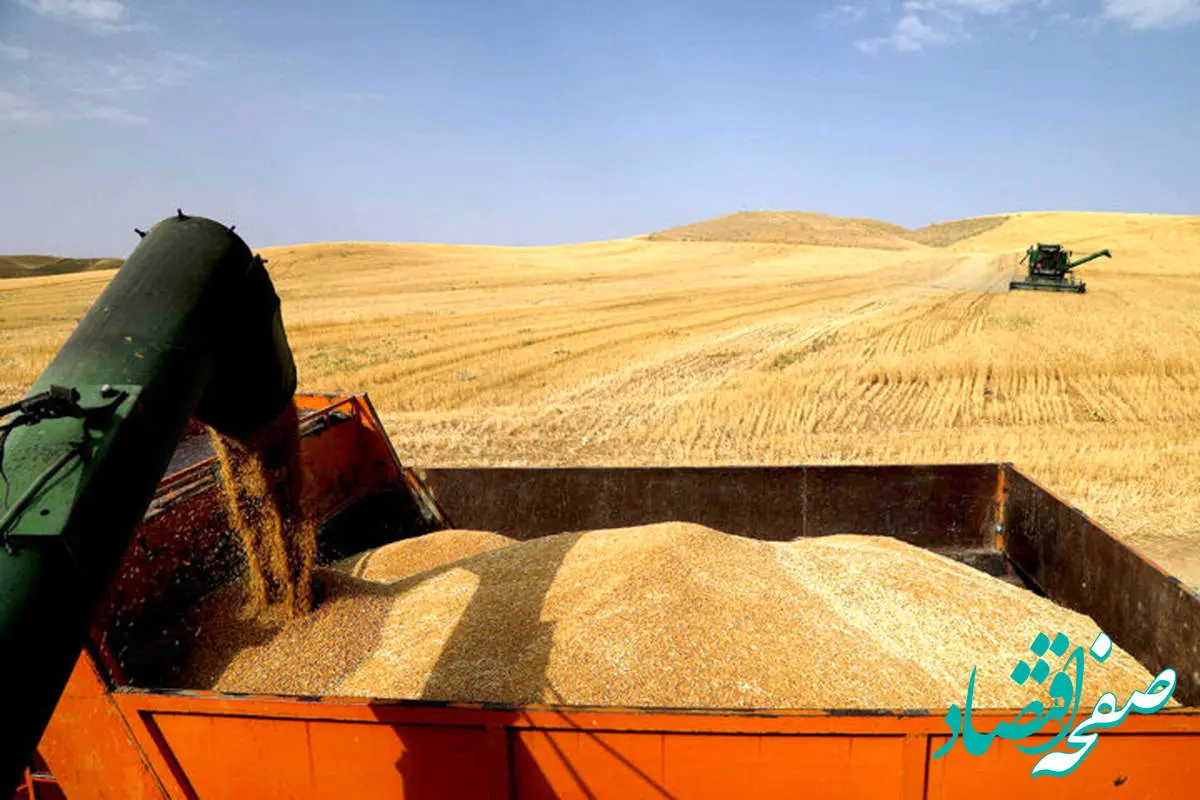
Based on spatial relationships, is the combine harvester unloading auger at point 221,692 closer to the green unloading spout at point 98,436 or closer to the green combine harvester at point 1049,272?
the green unloading spout at point 98,436

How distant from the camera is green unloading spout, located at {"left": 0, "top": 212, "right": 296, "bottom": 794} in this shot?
1695 mm

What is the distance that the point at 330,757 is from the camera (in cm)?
270

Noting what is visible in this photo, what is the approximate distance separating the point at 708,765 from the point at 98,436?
209 cm

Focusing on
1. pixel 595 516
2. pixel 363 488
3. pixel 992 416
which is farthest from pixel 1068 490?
pixel 363 488

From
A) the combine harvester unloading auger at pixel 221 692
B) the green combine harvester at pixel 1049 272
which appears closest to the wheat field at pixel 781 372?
the green combine harvester at pixel 1049 272

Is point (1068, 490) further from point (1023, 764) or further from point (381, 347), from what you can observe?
point (381, 347)

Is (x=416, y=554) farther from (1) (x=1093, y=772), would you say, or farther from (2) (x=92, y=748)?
(1) (x=1093, y=772)

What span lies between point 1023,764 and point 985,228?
3199 inches

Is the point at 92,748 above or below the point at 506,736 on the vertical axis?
below

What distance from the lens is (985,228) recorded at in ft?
240

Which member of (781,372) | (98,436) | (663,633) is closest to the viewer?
(98,436)

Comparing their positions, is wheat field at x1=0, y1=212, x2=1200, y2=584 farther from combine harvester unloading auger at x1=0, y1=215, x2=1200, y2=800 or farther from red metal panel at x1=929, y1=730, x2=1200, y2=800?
combine harvester unloading auger at x1=0, y1=215, x2=1200, y2=800

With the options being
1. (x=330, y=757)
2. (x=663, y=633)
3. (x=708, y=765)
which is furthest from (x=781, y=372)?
(x=330, y=757)

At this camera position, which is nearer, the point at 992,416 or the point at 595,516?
the point at 595,516
